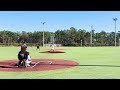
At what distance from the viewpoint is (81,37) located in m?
138
